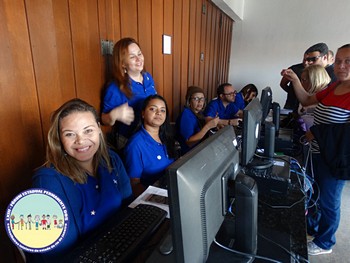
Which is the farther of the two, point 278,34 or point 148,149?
point 278,34

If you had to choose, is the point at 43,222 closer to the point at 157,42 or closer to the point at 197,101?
the point at 197,101

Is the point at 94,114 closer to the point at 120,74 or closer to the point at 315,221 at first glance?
the point at 120,74

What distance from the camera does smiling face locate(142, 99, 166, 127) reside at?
1557 millimetres

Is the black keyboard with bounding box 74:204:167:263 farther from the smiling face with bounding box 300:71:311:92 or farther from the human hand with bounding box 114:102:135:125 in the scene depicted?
the smiling face with bounding box 300:71:311:92

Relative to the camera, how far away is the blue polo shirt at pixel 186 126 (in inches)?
85.3

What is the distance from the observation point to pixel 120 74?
163 centimetres

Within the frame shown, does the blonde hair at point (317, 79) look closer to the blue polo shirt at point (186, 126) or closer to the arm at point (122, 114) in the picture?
the blue polo shirt at point (186, 126)

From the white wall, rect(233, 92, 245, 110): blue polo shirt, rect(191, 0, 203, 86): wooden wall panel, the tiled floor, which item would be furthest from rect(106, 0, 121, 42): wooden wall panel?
the white wall

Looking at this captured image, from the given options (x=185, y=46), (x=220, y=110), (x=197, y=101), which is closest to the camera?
(x=197, y=101)

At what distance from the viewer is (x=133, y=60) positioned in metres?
1.64

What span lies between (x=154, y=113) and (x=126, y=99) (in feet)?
0.82

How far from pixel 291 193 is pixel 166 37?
193cm

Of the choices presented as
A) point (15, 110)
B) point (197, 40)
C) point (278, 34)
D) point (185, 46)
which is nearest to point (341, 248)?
point (15, 110)

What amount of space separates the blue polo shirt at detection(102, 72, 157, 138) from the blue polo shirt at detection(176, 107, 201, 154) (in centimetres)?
48
